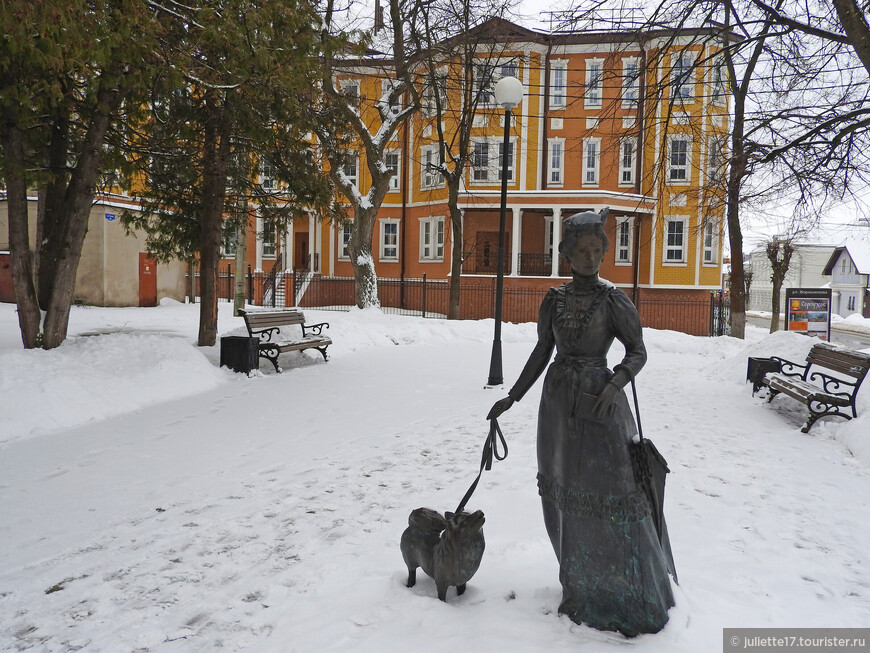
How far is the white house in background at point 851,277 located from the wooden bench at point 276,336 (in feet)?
186

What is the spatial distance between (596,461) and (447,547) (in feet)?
3.15

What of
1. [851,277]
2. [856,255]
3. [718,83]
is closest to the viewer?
[718,83]

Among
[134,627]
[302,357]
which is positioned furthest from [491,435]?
[302,357]

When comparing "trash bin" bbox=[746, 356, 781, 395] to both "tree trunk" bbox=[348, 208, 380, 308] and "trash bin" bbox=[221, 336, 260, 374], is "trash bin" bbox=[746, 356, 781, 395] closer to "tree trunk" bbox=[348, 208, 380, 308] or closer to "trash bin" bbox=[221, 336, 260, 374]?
"trash bin" bbox=[221, 336, 260, 374]

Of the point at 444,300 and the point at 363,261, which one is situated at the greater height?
the point at 363,261

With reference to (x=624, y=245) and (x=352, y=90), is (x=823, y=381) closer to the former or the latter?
(x=624, y=245)

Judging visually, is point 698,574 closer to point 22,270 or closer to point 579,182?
point 22,270

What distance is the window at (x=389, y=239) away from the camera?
31.0m

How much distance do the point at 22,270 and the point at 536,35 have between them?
23172mm

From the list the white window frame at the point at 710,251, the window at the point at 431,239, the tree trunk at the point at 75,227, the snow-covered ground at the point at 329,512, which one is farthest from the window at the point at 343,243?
the tree trunk at the point at 75,227

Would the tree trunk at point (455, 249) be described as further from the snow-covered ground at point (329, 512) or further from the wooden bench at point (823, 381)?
the wooden bench at point (823, 381)

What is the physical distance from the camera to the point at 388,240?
103ft

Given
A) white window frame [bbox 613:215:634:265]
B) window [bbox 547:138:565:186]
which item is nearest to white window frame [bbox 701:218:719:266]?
white window frame [bbox 613:215:634:265]

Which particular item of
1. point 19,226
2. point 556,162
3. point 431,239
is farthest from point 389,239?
point 19,226
